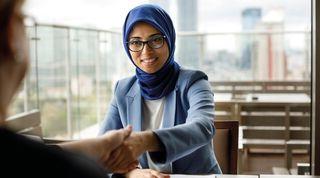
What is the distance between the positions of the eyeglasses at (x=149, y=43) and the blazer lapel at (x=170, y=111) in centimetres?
18

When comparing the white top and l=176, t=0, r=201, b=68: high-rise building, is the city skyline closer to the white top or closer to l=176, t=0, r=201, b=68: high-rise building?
l=176, t=0, r=201, b=68: high-rise building

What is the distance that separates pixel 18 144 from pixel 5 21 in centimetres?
12

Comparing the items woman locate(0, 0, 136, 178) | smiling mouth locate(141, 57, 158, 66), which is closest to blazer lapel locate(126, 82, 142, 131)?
smiling mouth locate(141, 57, 158, 66)

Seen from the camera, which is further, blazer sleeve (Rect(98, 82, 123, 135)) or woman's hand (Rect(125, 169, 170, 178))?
blazer sleeve (Rect(98, 82, 123, 135))

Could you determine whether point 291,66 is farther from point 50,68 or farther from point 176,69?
point 176,69

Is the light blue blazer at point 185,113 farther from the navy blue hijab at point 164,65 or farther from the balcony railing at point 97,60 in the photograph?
the balcony railing at point 97,60

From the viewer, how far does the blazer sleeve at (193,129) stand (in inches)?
46.8

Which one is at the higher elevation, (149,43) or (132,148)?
(149,43)

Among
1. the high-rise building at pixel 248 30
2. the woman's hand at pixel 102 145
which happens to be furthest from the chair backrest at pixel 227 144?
the high-rise building at pixel 248 30

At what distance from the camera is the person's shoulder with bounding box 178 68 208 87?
5.23ft

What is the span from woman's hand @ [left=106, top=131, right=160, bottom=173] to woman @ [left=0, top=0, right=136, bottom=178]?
612mm

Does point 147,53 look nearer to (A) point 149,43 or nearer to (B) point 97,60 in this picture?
(A) point 149,43

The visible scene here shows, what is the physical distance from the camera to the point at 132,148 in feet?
3.69

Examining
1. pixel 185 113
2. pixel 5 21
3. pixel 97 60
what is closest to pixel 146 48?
pixel 185 113
